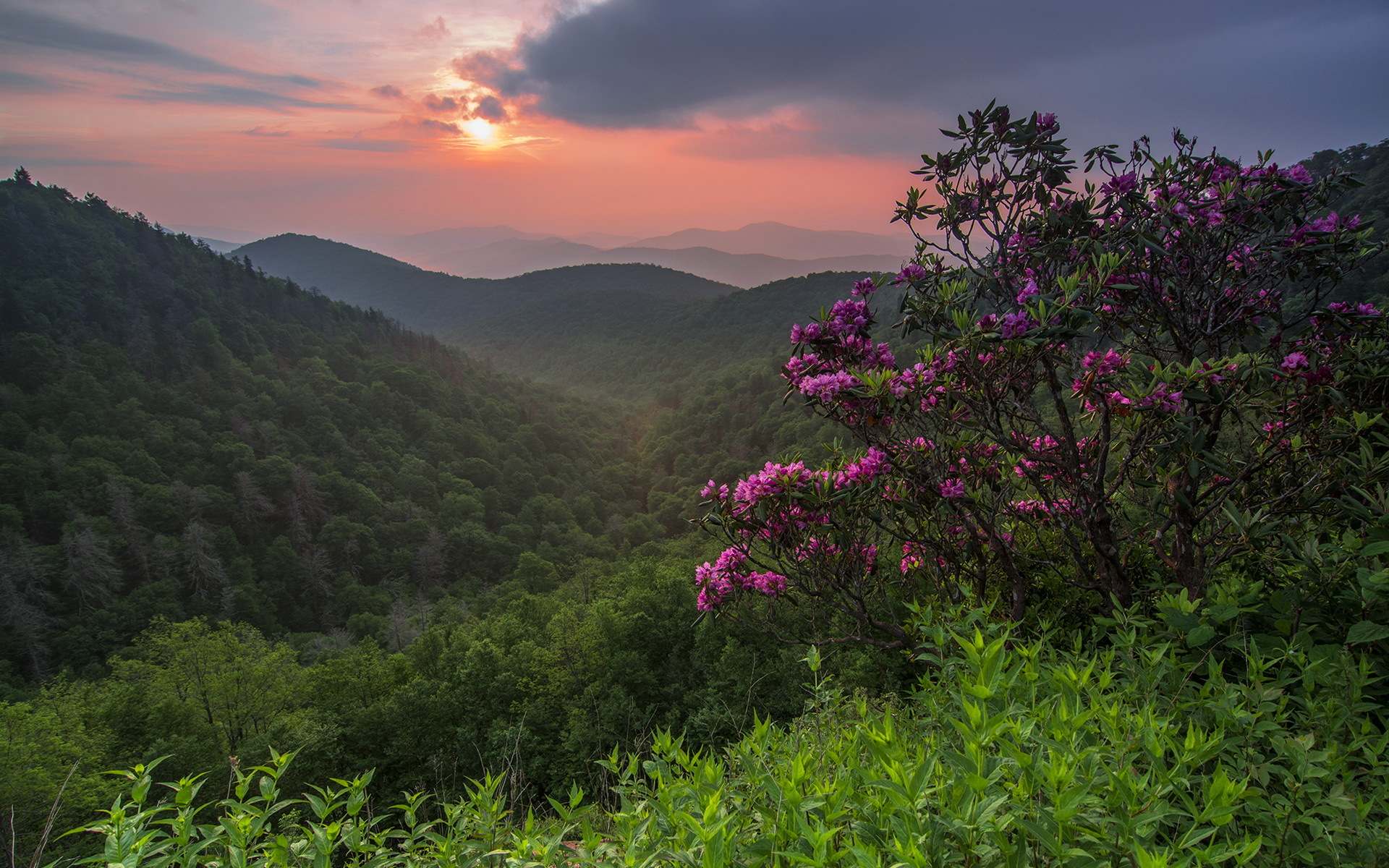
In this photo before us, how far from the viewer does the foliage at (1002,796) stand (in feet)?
5.44

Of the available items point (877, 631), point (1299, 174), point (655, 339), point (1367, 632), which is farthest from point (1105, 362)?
point (655, 339)

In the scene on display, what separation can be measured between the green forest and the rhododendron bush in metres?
0.04

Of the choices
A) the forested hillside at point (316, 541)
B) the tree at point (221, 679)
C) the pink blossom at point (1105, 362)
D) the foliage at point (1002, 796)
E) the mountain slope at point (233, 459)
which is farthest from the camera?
the mountain slope at point (233, 459)

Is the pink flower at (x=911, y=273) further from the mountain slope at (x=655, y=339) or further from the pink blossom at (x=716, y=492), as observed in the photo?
the mountain slope at (x=655, y=339)

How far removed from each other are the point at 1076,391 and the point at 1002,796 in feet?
9.40

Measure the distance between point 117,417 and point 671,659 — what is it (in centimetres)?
7011

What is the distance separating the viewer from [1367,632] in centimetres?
251

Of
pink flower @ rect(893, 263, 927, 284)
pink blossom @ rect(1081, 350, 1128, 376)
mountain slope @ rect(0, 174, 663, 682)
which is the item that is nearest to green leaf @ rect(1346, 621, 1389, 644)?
pink blossom @ rect(1081, 350, 1128, 376)

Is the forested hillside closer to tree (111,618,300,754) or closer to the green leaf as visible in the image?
tree (111,618,300,754)

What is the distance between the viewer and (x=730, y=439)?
82.3m

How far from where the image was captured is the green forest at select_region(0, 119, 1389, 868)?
76.4 inches

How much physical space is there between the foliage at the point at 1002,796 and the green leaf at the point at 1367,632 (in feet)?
0.44

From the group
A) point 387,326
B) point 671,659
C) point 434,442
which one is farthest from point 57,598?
point 387,326

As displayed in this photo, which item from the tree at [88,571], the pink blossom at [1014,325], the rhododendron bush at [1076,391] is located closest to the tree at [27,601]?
the tree at [88,571]
